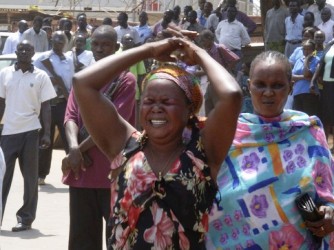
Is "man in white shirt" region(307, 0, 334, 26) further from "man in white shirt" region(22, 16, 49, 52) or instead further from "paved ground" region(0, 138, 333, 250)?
"paved ground" region(0, 138, 333, 250)

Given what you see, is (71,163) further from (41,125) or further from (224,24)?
(224,24)

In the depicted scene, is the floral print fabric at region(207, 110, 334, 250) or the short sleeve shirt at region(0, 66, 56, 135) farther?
the short sleeve shirt at region(0, 66, 56, 135)

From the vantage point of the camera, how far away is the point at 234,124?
4121 mm

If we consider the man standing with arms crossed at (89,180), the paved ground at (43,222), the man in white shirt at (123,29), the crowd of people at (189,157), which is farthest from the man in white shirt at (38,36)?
the man standing with arms crossed at (89,180)

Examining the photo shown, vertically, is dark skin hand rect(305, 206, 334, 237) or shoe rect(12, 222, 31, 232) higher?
dark skin hand rect(305, 206, 334, 237)

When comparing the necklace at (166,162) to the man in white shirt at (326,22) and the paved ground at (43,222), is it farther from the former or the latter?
the man in white shirt at (326,22)

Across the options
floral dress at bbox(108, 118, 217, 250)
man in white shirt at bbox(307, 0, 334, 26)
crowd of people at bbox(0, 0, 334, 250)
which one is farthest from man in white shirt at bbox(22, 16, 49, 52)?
floral dress at bbox(108, 118, 217, 250)

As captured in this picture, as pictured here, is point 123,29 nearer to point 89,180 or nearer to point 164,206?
point 89,180

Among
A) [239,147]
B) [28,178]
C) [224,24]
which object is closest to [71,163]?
[239,147]

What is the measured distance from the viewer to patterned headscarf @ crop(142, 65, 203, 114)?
13.5 feet

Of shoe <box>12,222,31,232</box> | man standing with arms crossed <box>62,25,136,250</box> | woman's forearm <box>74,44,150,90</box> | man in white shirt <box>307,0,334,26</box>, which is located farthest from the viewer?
man in white shirt <box>307,0,334,26</box>

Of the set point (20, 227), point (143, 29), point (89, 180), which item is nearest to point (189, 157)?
point (89, 180)

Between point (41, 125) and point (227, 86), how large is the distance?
6.47m

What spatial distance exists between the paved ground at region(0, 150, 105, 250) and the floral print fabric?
405 centimetres
